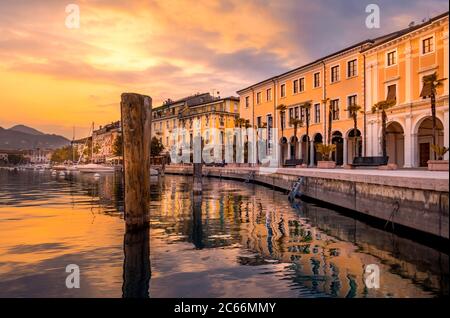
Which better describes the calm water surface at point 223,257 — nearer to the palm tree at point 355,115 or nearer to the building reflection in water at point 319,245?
the building reflection in water at point 319,245

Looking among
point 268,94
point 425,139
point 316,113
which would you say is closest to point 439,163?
point 425,139

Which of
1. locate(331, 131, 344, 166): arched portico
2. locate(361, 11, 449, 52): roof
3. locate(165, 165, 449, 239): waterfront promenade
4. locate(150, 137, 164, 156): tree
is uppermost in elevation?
locate(361, 11, 449, 52): roof

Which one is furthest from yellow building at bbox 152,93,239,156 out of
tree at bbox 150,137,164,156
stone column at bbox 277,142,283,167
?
stone column at bbox 277,142,283,167

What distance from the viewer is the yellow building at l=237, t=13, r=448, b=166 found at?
37688 millimetres

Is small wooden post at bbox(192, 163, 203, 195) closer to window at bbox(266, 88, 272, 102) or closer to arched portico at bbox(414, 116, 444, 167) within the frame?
arched portico at bbox(414, 116, 444, 167)

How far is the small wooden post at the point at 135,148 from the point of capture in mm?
11742

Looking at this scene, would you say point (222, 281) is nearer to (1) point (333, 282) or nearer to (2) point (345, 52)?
(1) point (333, 282)

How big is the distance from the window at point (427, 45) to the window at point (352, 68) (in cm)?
916

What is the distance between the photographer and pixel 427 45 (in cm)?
3180

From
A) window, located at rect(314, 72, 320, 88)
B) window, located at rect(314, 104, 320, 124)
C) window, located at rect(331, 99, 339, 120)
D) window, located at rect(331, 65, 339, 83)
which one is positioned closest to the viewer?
window, located at rect(331, 65, 339, 83)

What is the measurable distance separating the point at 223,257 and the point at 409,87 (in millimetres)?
28800

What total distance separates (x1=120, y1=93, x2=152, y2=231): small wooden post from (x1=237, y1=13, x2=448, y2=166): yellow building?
26063 mm
